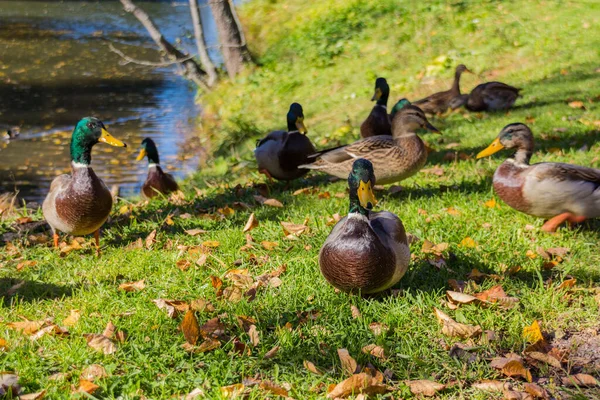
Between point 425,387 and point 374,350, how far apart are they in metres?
0.34

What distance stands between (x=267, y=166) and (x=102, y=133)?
1927mm

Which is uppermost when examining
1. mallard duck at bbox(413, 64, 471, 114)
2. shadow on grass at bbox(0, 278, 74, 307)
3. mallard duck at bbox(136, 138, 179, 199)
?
shadow on grass at bbox(0, 278, 74, 307)

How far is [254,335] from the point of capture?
3324 millimetres

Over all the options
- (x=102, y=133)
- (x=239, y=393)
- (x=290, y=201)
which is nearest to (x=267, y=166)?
(x=290, y=201)

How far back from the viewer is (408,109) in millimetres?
5867

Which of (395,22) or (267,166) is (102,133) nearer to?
(267,166)

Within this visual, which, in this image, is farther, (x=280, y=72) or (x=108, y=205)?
(x=280, y=72)

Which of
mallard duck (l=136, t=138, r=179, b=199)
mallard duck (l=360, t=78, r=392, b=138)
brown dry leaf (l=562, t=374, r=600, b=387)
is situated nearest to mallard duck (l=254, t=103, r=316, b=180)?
mallard duck (l=360, t=78, r=392, b=138)

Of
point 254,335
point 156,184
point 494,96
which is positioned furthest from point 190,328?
point 494,96

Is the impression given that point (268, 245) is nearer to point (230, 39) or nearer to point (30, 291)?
point (30, 291)

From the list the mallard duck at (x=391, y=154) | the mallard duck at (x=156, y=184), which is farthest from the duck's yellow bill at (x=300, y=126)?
the mallard duck at (x=156, y=184)

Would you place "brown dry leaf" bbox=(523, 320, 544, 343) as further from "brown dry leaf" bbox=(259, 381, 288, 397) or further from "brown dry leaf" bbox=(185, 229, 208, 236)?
"brown dry leaf" bbox=(185, 229, 208, 236)

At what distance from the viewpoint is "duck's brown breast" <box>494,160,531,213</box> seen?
183 inches

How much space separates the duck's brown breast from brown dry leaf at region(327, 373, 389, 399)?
2.25 metres
